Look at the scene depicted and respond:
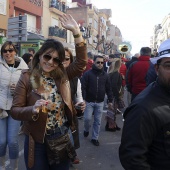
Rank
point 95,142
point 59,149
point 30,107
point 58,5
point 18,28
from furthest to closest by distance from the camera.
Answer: point 58,5 → point 18,28 → point 95,142 → point 59,149 → point 30,107

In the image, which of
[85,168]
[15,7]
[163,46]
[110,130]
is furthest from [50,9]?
[163,46]

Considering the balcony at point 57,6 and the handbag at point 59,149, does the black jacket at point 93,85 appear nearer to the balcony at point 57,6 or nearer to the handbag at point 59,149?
the handbag at point 59,149

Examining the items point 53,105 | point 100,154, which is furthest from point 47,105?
point 100,154

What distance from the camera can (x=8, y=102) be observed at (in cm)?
363

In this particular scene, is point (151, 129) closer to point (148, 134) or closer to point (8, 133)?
point (148, 134)

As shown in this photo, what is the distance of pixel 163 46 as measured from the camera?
180cm

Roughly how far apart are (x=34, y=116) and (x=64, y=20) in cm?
105

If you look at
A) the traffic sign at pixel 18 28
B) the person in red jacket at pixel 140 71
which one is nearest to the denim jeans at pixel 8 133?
the person in red jacket at pixel 140 71

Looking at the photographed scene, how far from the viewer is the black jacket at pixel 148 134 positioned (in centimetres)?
168

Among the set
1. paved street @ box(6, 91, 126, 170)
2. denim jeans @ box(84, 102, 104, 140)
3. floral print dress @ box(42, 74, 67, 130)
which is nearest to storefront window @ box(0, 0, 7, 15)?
paved street @ box(6, 91, 126, 170)

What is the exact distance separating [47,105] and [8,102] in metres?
1.41

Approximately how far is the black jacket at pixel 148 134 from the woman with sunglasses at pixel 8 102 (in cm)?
219

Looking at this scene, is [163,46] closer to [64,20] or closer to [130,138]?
[130,138]

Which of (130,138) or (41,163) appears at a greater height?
(130,138)
